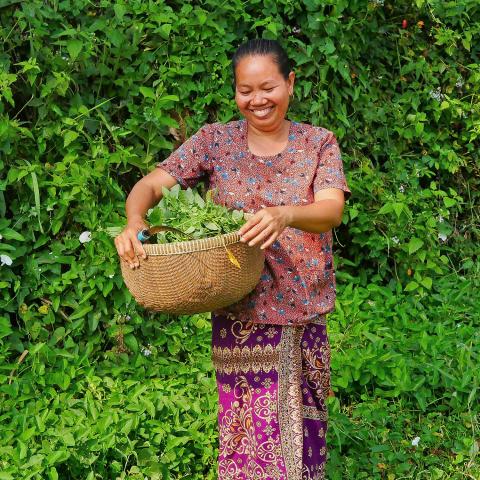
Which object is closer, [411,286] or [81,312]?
[81,312]

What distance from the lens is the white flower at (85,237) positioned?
4.27 metres

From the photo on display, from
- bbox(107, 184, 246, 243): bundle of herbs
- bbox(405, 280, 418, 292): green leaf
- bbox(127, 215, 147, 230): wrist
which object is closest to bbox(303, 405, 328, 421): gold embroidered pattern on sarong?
bbox(107, 184, 246, 243): bundle of herbs

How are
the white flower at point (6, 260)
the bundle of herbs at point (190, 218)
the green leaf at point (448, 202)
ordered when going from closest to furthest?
the bundle of herbs at point (190, 218) < the white flower at point (6, 260) < the green leaf at point (448, 202)

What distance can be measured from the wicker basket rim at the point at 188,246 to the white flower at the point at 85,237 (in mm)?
1669

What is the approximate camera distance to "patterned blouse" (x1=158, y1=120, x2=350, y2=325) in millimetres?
3031

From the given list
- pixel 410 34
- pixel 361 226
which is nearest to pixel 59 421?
pixel 361 226

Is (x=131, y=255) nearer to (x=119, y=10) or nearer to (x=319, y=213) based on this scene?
(x=319, y=213)

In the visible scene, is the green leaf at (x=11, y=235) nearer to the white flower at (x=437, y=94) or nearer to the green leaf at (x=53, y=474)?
the green leaf at (x=53, y=474)

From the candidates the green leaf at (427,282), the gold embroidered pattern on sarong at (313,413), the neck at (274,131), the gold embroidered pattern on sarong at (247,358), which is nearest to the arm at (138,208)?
the neck at (274,131)

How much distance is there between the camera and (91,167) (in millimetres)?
4375

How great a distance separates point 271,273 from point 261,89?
56cm

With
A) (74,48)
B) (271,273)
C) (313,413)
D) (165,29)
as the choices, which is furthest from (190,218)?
(165,29)

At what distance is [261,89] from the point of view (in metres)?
2.96

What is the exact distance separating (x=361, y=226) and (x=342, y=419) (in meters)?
1.39
